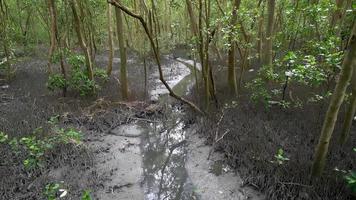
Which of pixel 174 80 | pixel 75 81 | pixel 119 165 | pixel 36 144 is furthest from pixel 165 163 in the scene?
pixel 174 80

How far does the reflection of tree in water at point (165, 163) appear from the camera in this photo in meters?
4.92

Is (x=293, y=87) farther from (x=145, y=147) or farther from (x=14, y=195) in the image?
(x=14, y=195)

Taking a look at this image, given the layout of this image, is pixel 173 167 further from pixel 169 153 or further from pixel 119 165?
pixel 119 165

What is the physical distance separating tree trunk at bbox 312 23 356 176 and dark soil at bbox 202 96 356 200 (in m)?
0.31

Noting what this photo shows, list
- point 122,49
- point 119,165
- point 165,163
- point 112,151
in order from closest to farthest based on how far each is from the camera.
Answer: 1. point 119,165
2. point 165,163
3. point 112,151
4. point 122,49

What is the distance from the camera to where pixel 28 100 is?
929 cm

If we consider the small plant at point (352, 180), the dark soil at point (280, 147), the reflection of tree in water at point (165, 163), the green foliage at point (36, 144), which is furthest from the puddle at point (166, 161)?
the small plant at point (352, 180)

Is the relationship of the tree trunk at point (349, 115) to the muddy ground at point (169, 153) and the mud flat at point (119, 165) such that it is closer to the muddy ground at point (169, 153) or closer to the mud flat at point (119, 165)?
the muddy ground at point (169, 153)

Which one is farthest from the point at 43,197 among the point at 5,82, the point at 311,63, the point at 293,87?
the point at 5,82

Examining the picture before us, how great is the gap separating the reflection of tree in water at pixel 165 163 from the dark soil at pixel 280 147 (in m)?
0.79

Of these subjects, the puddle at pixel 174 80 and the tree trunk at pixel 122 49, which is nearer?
the tree trunk at pixel 122 49

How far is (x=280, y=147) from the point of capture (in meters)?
5.47

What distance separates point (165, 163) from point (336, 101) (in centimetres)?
355

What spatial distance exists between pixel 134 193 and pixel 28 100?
A: 6071 mm
